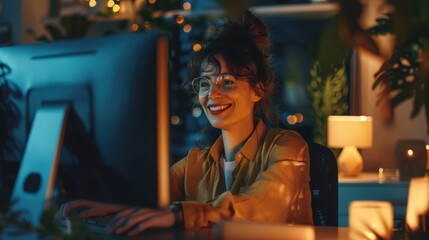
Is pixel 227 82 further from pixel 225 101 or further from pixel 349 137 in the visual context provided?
pixel 349 137

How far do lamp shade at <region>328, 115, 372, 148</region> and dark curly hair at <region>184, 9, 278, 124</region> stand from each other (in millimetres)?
2374

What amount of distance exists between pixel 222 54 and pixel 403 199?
2541 mm

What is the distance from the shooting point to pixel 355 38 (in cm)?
109

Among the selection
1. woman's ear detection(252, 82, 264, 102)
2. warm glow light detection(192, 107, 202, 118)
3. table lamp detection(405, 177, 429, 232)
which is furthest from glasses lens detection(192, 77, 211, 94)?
warm glow light detection(192, 107, 202, 118)

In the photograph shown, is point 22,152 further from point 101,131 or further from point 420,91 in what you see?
point 420,91

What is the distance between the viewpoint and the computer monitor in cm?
157

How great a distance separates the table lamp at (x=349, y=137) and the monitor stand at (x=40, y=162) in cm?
329

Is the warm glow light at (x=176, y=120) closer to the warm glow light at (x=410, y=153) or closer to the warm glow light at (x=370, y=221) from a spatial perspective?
the warm glow light at (x=410, y=153)

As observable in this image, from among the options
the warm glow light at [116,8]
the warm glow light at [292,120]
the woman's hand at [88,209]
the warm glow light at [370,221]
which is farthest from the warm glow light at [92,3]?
the warm glow light at [370,221]

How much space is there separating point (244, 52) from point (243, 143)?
278 mm

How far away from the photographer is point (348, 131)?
4.90 meters

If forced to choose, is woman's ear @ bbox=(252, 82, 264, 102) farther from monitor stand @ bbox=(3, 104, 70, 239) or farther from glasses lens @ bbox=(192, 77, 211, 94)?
monitor stand @ bbox=(3, 104, 70, 239)

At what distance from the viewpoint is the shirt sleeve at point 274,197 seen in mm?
2006

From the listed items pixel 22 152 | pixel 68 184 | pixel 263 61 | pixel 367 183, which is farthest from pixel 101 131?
pixel 367 183
